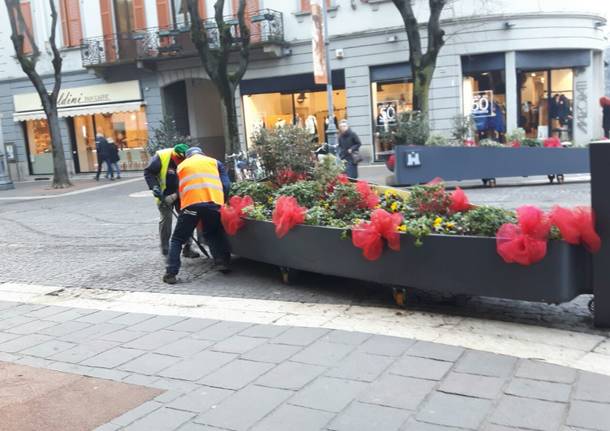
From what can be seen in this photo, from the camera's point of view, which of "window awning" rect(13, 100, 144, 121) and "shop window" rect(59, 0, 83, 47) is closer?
"window awning" rect(13, 100, 144, 121)

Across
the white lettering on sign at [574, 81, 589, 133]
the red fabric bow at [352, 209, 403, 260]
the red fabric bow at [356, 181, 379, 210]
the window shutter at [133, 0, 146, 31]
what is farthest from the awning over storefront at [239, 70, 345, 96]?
the red fabric bow at [352, 209, 403, 260]

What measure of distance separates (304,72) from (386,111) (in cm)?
363

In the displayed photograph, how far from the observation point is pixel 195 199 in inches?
286

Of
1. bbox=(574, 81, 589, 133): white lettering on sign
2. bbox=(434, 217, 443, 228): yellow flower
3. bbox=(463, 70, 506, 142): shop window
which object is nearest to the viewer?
bbox=(434, 217, 443, 228): yellow flower

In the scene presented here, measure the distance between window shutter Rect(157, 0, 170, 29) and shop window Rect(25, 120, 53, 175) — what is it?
8.34 metres

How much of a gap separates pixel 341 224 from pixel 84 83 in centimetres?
2578

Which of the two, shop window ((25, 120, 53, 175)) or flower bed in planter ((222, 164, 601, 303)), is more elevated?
shop window ((25, 120, 53, 175))

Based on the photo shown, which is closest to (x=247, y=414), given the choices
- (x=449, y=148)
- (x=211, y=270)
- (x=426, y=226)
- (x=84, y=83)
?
(x=426, y=226)

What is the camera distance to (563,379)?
416 centimetres

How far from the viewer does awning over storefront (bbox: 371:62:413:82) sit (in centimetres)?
2406

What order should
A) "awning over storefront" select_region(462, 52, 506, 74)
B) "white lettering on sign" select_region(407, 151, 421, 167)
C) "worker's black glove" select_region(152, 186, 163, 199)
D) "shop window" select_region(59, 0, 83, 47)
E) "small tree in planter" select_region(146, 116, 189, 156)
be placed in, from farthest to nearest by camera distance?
"shop window" select_region(59, 0, 83, 47)
"awning over storefront" select_region(462, 52, 506, 74)
"small tree in planter" select_region(146, 116, 189, 156)
"white lettering on sign" select_region(407, 151, 421, 167)
"worker's black glove" select_region(152, 186, 163, 199)

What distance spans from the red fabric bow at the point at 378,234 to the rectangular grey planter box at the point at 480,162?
9512mm

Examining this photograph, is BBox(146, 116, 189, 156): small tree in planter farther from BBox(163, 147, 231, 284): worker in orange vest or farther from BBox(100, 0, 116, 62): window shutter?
BBox(100, 0, 116, 62): window shutter

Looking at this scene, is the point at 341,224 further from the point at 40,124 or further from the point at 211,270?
the point at 40,124
